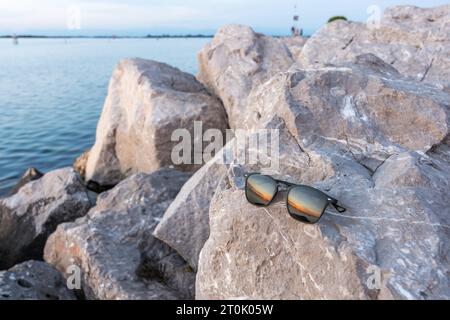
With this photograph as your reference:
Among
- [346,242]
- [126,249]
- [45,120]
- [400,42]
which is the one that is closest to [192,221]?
[126,249]

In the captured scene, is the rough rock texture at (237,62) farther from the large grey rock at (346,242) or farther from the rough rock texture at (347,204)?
the large grey rock at (346,242)

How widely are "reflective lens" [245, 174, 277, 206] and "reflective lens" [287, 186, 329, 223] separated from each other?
0.19m

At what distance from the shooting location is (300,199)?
273 cm

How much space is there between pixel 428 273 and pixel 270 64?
8541mm

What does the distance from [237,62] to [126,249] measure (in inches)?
255

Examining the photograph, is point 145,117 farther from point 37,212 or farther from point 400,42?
point 400,42

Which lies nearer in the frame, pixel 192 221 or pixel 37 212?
pixel 192 221

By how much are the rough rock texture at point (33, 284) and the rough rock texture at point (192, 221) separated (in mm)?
1633

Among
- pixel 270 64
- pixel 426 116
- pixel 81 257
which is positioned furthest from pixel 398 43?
pixel 81 257

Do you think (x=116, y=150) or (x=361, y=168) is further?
(x=116, y=150)

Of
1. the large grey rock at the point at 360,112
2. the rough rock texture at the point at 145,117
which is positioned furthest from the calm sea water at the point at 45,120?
the large grey rock at the point at 360,112

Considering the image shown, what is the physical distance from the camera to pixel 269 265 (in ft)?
9.77
